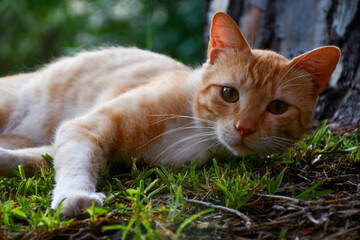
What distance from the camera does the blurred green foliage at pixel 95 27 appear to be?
5.38 m

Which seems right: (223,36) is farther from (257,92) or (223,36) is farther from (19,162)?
(19,162)

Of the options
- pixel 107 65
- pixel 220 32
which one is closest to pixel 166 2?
pixel 107 65

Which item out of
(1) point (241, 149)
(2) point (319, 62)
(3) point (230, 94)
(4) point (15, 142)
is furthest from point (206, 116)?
(4) point (15, 142)

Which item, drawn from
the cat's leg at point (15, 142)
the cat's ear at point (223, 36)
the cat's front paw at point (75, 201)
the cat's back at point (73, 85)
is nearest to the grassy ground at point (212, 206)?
the cat's front paw at point (75, 201)

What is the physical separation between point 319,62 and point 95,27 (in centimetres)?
463

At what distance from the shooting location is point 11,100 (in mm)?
2982

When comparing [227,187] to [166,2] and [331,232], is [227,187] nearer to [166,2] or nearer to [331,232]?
[331,232]

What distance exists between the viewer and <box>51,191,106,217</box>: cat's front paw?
1.52 m

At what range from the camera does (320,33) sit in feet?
9.84

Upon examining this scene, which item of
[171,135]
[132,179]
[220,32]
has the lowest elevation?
[132,179]

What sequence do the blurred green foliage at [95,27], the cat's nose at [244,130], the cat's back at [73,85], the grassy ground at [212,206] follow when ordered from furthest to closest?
the blurred green foliage at [95,27]
the cat's back at [73,85]
the cat's nose at [244,130]
the grassy ground at [212,206]

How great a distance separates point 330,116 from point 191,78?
1.17 m

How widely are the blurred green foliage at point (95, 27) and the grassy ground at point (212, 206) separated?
2929 millimetres

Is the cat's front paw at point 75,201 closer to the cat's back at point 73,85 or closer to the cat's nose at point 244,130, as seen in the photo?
the cat's nose at point 244,130
